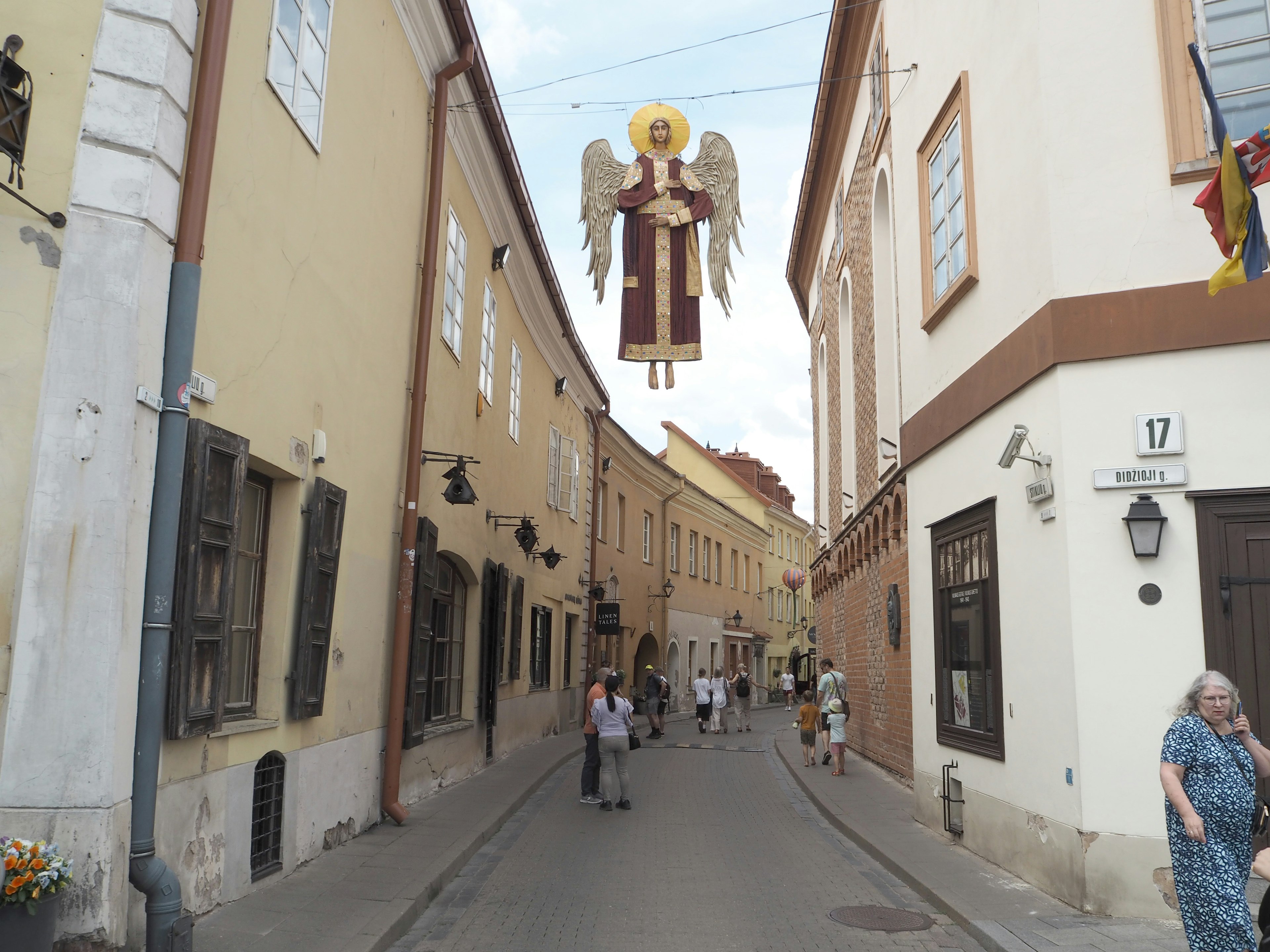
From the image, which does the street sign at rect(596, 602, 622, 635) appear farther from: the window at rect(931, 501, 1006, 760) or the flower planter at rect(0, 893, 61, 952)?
the flower planter at rect(0, 893, 61, 952)

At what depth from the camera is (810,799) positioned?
42.5ft

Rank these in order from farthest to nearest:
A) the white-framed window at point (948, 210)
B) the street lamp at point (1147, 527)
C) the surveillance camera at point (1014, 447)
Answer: the white-framed window at point (948, 210), the surveillance camera at point (1014, 447), the street lamp at point (1147, 527)

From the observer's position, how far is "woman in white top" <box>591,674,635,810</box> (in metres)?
11.8

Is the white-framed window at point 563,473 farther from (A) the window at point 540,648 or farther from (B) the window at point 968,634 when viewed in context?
(B) the window at point 968,634

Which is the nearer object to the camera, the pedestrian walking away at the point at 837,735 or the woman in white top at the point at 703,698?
the pedestrian walking away at the point at 837,735

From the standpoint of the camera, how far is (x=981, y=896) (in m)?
7.12

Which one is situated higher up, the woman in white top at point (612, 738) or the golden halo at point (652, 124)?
the golden halo at point (652, 124)

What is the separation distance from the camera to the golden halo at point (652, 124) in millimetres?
11148

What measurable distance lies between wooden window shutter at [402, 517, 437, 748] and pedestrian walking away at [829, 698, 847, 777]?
606 centimetres

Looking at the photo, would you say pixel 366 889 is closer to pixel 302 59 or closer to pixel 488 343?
pixel 302 59

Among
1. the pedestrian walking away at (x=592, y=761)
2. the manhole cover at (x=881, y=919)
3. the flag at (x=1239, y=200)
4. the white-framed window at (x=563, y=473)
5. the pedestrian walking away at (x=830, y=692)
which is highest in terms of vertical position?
the white-framed window at (x=563, y=473)

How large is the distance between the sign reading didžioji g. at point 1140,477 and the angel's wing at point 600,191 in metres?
6.16

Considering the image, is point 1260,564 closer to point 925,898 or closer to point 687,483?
point 925,898

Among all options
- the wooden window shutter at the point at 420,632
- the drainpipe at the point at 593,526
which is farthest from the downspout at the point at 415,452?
the drainpipe at the point at 593,526
